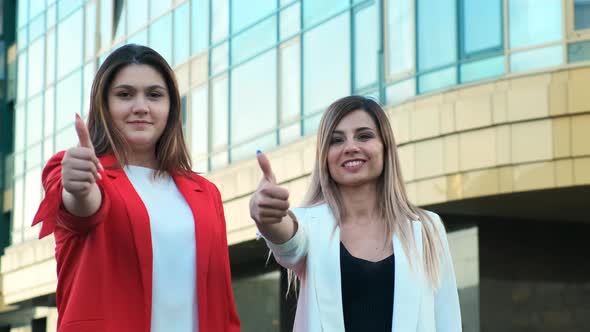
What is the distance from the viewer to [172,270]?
15.6ft

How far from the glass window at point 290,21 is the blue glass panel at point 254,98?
454 mm

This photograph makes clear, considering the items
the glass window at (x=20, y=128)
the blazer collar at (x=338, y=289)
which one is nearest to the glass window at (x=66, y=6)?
the glass window at (x=20, y=128)

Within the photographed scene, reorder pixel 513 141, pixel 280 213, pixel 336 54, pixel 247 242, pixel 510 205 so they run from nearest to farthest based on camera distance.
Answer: pixel 280 213, pixel 513 141, pixel 510 205, pixel 336 54, pixel 247 242

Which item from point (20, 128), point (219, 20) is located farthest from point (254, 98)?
point (20, 128)

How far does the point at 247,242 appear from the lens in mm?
19812

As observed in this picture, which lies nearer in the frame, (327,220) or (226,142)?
(327,220)

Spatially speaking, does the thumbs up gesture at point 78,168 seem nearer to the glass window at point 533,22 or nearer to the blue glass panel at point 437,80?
the glass window at point 533,22

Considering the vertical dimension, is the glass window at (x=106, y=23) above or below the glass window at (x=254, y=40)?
above

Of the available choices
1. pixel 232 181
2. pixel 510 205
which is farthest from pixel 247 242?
pixel 510 205

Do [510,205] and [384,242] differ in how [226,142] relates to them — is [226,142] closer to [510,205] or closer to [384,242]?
[510,205]

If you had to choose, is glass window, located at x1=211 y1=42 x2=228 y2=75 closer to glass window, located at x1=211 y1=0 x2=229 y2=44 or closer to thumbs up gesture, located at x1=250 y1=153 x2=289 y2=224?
glass window, located at x1=211 y1=0 x2=229 y2=44

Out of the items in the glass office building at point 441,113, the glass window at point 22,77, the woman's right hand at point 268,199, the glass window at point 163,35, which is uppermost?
the glass window at point 22,77

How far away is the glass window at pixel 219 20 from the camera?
68.2ft

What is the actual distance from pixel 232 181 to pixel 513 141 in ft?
21.8
